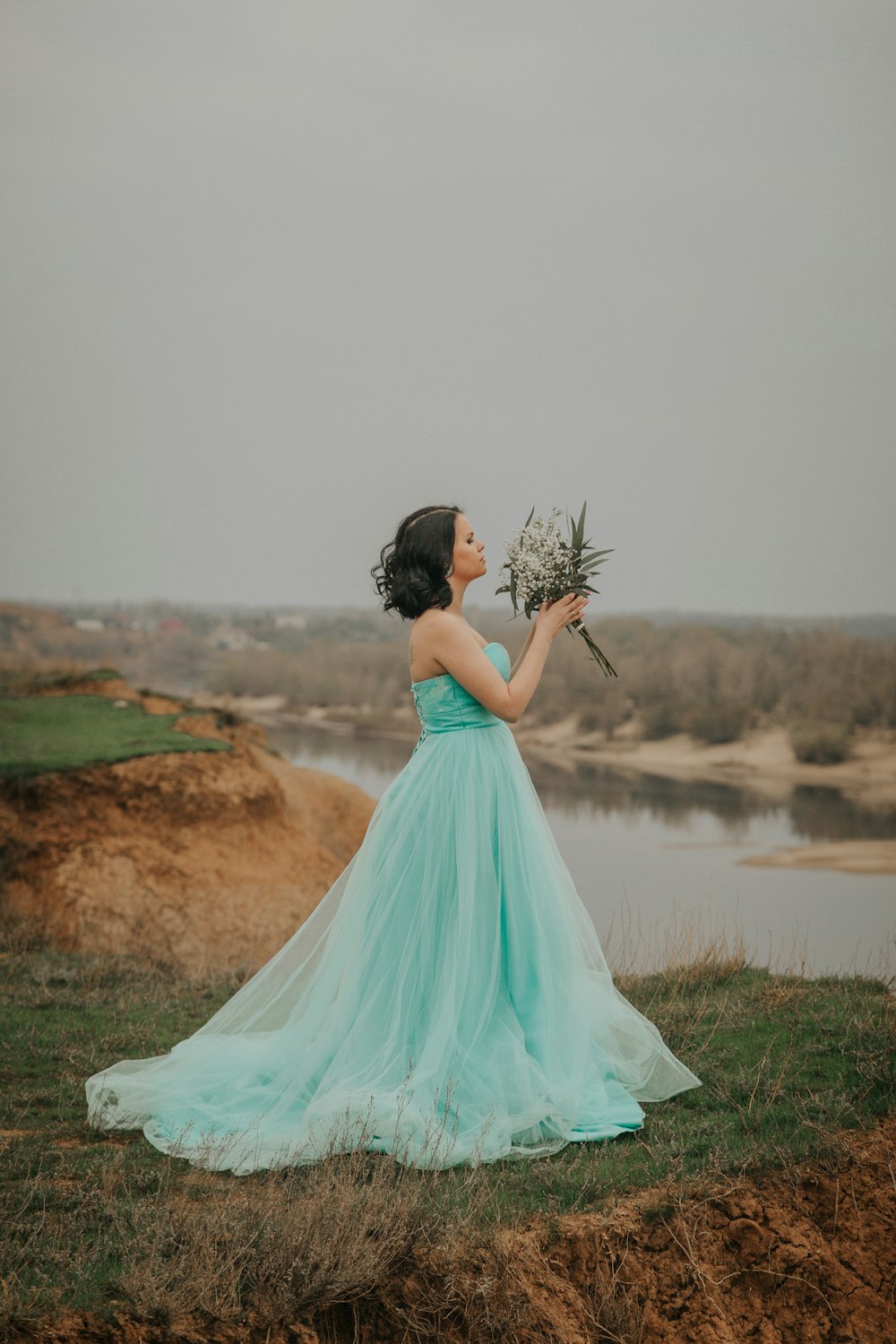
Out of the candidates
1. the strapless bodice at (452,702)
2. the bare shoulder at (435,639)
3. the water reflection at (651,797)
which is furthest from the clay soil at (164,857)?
the water reflection at (651,797)

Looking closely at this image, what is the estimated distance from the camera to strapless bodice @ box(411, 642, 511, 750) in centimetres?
446

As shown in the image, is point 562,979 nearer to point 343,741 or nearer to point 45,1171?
point 45,1171

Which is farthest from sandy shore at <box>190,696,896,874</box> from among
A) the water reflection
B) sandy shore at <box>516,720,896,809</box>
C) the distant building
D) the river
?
the distant building

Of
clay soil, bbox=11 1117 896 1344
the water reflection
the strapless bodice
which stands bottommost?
the water reflection

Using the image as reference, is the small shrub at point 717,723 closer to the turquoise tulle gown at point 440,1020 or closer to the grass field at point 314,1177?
the grass field at point 314,1177

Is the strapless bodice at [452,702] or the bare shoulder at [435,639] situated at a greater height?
the bare shoulder at [435,639]

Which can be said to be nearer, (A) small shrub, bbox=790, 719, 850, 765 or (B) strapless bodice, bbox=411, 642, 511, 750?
(B) strapless bodice, bbox=411, 642, 511, 750

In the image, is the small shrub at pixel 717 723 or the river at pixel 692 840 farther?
the small shrub at pixel 717 723

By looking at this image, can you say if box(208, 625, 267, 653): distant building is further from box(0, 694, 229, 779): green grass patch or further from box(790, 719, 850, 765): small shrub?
box(0, 694, 229, 779): green grass patch

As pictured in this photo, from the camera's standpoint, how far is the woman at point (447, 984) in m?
4.07

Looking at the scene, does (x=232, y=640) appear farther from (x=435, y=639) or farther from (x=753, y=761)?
(x=435, y=639)

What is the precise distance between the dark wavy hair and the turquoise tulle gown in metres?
0.29

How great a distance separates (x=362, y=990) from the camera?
4.38 metres

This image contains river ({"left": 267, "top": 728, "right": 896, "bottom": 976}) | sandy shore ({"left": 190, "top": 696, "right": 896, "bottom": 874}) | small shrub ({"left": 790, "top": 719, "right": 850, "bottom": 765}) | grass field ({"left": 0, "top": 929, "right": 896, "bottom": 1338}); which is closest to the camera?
grass field ({"left": 0, "top": 929, "right": 896, "bottom": 1338})
